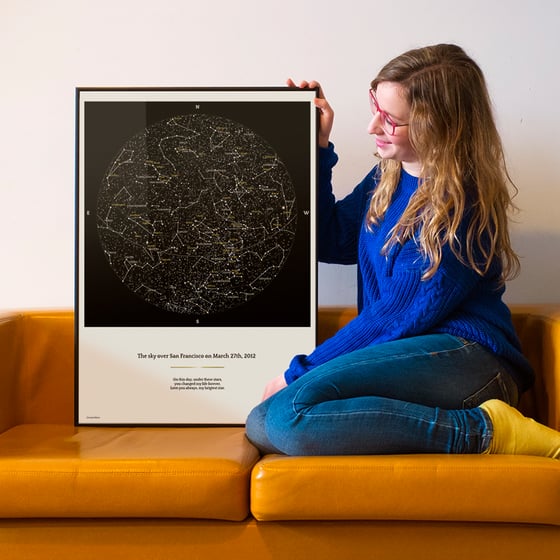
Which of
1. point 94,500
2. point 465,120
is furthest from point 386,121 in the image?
point 94,500

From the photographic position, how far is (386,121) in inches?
87.0

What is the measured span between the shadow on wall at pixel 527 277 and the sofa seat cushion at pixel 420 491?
1025mm

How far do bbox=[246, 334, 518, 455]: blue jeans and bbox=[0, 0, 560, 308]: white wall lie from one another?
2.77 ft

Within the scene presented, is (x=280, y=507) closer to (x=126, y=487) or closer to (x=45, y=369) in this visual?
(x=126, y=487)

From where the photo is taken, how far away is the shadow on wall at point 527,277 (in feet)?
8.85

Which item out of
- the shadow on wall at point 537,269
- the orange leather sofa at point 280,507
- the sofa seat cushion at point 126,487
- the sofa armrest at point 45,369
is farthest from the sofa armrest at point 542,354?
the sofa armrest at point 45,369

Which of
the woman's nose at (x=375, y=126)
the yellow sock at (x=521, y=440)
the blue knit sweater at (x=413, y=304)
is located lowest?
the yellow sock at (x=521, y=440)

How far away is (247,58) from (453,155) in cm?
82

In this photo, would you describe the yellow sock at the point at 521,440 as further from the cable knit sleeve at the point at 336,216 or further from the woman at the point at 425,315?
the cable knit sleeve at the point at 336,216

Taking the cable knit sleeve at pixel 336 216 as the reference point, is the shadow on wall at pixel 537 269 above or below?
below

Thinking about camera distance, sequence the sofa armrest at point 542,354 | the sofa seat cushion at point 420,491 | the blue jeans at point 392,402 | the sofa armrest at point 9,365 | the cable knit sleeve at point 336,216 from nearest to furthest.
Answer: the sofa seat cushion at point 420,491, the blue jeans at point 392,402, the sofa armrest at point 542,354, the sofa armrest at point 9,365, the cable knit sleeve at point 336,216

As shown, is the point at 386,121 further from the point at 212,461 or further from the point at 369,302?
the point at 212,461

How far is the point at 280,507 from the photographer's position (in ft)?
5.72

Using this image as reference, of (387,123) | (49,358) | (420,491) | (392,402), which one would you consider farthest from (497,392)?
(49,358)
